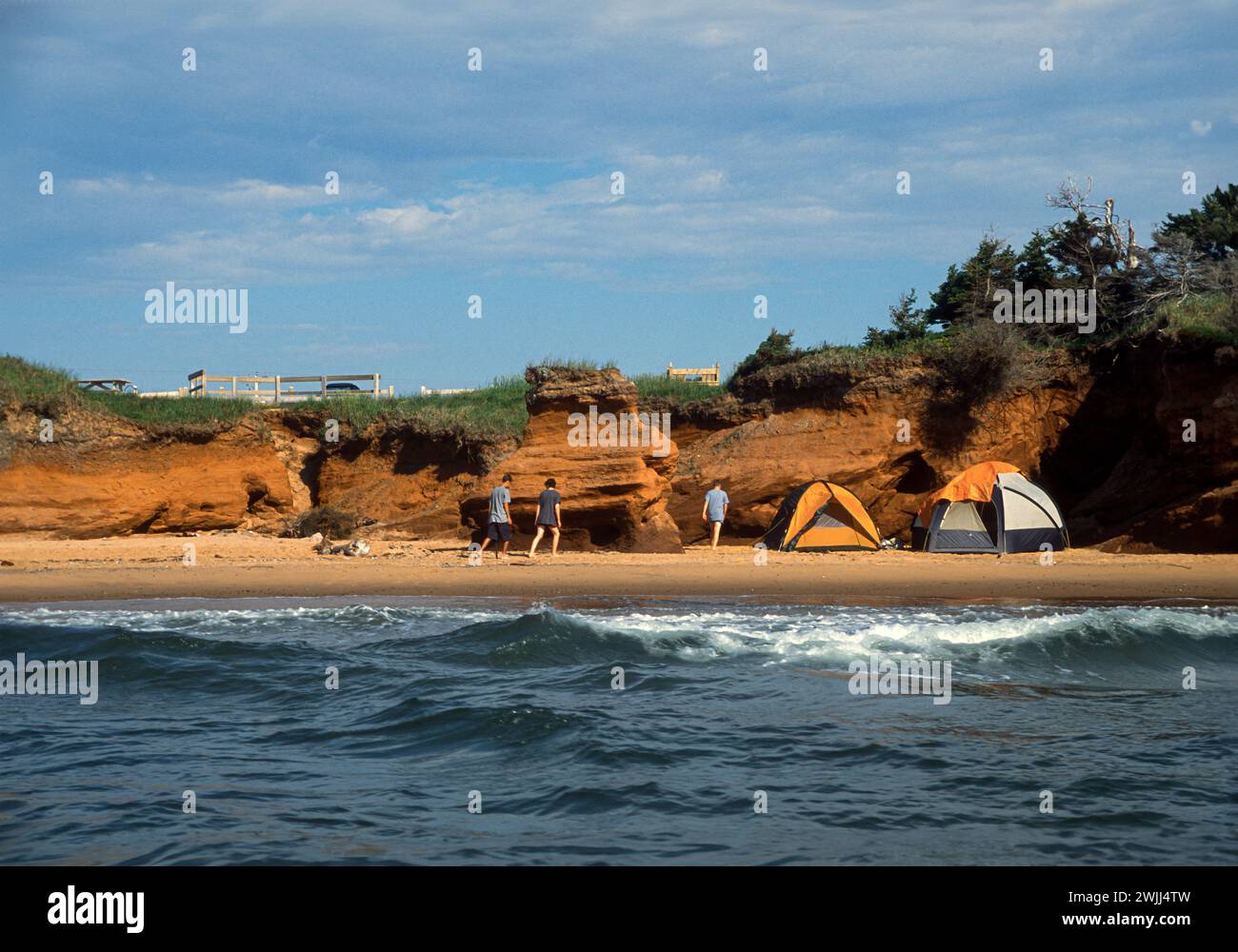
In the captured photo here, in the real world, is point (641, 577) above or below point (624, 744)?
above

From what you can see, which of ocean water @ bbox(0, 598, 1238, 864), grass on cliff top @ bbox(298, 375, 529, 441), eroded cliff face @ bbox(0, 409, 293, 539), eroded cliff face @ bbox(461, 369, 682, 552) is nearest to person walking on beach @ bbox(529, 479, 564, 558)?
eroded cliff face @ bbox(461, 369, 682, 552)

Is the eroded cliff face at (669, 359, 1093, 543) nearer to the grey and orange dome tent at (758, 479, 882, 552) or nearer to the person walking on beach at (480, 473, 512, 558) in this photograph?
the grey and orange dome tent at (758, 479, 882, 552)

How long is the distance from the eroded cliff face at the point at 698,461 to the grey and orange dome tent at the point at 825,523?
1870 mm

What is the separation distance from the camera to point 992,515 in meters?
20.7

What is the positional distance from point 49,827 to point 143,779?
979mm

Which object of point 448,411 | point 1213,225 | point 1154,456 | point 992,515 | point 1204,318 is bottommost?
point 992,515

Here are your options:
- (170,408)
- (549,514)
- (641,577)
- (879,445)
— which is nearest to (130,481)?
(170,408)

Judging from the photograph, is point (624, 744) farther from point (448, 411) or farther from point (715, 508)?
point (448, 411)

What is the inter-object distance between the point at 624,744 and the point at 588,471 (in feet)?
39.8

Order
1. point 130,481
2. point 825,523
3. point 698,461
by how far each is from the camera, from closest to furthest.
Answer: point 825,523 < point 698,461 < point 130,481

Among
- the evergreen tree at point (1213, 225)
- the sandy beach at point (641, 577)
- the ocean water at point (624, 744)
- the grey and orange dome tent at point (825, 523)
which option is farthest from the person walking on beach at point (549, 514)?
the evergreen tree at point (1213, 225)

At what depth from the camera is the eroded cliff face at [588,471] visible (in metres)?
19.4

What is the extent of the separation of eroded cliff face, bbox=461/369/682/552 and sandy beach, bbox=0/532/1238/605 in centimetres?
90
